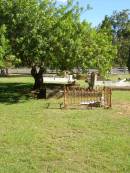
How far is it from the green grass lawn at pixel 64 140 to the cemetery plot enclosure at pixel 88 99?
0.69 meters

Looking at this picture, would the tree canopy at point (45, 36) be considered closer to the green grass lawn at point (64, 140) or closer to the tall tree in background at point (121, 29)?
the green grass lawn at point (64, 140)

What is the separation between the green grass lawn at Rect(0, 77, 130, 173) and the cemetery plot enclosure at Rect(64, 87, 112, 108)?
2.26 ft

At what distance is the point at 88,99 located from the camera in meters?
22.1

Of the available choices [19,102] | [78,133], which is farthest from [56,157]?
[19,102]

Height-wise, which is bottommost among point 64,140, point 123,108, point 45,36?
point 123,108

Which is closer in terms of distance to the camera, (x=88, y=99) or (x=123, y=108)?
(x=123, y=108)

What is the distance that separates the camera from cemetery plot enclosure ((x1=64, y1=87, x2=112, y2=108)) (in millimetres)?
19656

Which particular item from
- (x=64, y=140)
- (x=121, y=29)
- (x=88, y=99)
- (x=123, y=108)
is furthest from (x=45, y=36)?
(x=121, y=29)

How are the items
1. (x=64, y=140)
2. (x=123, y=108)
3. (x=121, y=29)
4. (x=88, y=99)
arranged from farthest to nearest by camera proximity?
(x=121, y=29) < (x=88, y=99) < (x=123, y=108) < (x=64, y=140)

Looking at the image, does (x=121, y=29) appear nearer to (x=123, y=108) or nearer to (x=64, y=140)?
(x=123, y=108)

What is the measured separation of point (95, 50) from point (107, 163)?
1461 centimetres

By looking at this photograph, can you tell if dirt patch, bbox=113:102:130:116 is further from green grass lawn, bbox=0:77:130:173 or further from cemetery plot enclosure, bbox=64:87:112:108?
cemetery plot enclosure, bbox=64:87:112:108

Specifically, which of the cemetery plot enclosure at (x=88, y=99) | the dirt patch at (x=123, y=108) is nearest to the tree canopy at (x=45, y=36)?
the cemetery plot enclosure at (x=88, y=99)

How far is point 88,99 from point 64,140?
9.72 m
